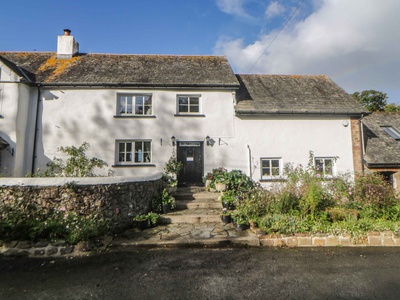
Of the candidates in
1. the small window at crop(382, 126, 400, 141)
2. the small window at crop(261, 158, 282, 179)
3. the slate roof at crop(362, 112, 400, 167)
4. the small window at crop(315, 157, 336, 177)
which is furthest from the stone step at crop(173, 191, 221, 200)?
the small window at crop(382, 126, 400, 141)

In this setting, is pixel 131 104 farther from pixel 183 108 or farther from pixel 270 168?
pixel 270 168

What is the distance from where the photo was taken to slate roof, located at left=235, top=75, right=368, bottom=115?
11.5m

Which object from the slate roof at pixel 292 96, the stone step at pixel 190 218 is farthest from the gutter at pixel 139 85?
the stone step at pixel 190 218

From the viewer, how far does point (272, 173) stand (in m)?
11.4

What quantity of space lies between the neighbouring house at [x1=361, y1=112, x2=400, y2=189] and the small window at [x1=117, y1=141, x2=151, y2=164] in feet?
36.9

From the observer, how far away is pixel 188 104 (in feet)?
38.9

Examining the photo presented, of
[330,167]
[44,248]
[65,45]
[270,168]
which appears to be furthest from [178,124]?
[65,45]

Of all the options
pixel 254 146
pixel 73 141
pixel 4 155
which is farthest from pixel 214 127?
pixel 4 155

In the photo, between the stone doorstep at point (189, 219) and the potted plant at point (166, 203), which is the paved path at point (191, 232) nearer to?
the stone doorstep at point (189, 219)

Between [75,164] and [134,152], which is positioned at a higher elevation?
[134,152]

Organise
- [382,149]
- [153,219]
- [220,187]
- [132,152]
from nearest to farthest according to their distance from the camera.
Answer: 1. [153,219]
2. [220,187]
3. [132,152]
4. [382,149]

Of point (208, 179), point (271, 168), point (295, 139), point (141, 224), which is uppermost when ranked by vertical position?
point (295, 139)

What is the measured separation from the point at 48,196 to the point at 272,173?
9.62m

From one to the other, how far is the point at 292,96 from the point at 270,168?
453 centimetres
